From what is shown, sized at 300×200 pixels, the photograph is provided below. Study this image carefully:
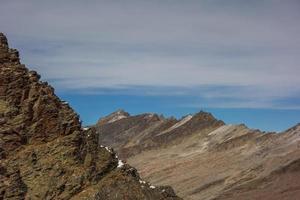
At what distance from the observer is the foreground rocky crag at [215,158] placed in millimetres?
95875

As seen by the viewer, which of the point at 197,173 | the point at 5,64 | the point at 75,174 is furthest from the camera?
the point at 197,173

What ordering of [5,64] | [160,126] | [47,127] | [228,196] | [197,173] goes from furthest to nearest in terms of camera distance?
[160,126] < [197,173] < [228,196] < [5,64] < [47,127]

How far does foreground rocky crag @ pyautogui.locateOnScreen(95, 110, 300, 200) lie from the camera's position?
9588cm

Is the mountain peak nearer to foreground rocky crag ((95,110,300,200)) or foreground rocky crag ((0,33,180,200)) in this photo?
foreground rocky crag ((0,33,180,200))

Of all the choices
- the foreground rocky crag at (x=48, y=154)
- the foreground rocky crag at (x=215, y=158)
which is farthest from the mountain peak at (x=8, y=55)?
the foreground rocky crag at (x=215, y=158)

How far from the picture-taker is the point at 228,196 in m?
93.9

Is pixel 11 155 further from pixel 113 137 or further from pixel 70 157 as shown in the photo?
pixel 113 137

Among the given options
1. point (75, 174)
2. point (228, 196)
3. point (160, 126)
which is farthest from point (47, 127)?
point (160, 126)

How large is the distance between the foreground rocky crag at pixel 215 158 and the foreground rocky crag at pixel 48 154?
63.8 metres

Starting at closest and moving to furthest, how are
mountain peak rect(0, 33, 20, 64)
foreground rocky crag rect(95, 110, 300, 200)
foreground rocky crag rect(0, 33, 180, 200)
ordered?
foreground rocky crag rect(0, 33, 180, 200), mountain peak rect(0, 33, 20, 64), foreground rocky crag rect(95, 110, 300, 200)

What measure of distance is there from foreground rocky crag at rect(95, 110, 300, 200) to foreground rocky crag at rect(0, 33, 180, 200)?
63785 millimetres

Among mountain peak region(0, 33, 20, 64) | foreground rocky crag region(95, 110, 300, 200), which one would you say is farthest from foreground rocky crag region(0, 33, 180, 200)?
foreground rocky crag region(95, 110, 300, 200)

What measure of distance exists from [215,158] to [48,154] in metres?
97.8

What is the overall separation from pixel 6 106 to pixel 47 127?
6.10 feet
